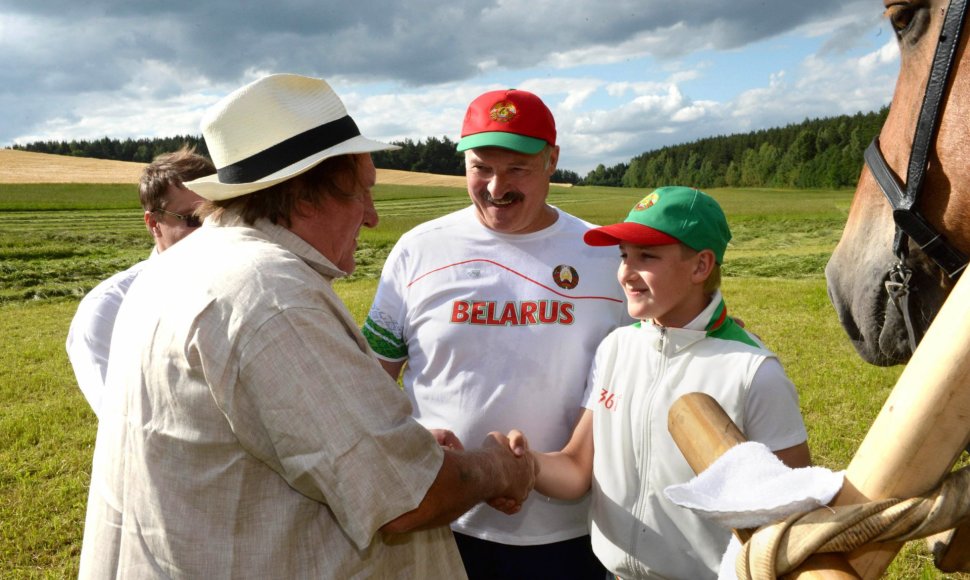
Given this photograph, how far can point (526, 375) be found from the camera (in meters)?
2.87

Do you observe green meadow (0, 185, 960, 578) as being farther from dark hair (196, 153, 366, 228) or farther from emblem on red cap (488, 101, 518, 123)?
dark hair (196, 153, 366, 228)

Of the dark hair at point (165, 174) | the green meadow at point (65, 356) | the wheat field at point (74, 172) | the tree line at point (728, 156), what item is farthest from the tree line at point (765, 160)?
the dark hair at point (165, 174)

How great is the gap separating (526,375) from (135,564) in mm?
1485

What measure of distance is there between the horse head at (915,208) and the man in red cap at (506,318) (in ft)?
3.34

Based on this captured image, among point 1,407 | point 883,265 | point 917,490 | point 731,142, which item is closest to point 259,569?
point 917,490

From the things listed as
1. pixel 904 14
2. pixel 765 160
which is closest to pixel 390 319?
pixel 904 14

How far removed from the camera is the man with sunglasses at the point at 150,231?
3.89 metres

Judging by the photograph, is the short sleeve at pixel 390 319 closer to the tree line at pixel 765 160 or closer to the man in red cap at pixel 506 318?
the man in red cap at pixel 506 318

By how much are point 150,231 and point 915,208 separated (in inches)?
151

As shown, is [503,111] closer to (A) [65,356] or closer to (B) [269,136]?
(B) [269,136]

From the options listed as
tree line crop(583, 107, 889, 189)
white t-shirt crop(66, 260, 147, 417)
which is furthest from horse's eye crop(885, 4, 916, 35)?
tree line crop(583, 107, 889, 189)

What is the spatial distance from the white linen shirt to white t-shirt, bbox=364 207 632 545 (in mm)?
982

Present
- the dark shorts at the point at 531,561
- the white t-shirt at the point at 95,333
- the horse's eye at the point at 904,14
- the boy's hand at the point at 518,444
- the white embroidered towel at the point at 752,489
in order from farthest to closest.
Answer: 1. the white t-shirt at the point at 95,333
2. the dark shorts at the point at 531,561
3. the boy's hand at the point at 518,444
4. the horse's eye at the point at 904,14
5. the white embroidered towel at the point at 752,489

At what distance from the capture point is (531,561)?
9.32ft
